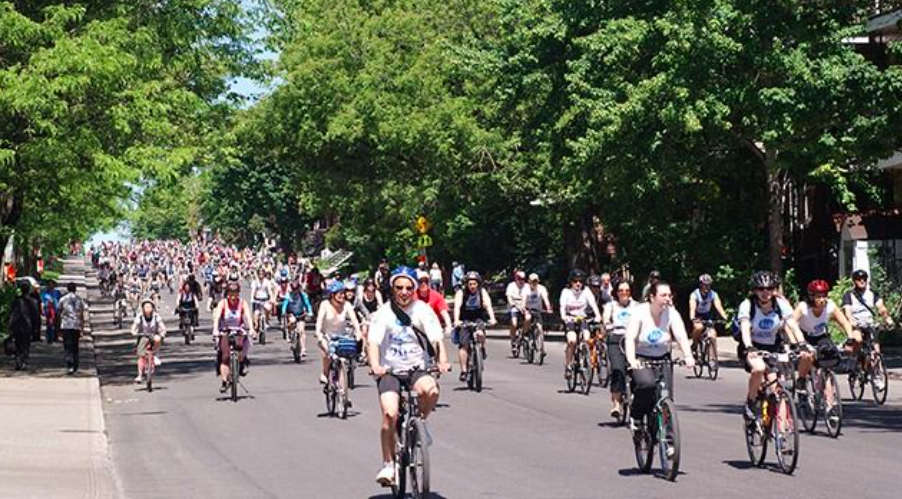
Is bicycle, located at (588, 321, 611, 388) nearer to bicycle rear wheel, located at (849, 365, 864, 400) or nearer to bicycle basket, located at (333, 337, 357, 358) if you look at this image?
bicycle rear wheel, located at (849, 365, 864, 400)

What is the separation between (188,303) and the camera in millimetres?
44625

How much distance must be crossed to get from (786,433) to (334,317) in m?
9.07

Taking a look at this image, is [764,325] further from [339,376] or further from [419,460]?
[339,376]

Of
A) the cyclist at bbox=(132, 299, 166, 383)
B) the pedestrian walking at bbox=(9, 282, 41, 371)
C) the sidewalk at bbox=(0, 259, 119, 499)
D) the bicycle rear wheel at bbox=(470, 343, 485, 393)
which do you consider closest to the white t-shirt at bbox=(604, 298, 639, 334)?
the bicycle rear wheel at bbox=(470, 343, 485, 393)

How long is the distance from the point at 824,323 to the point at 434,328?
21.5 feet

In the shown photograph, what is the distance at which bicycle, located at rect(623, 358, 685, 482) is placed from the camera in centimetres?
1450

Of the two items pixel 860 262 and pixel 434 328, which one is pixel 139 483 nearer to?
pixel 434 328

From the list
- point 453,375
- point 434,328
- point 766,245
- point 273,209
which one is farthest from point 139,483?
point 273,209

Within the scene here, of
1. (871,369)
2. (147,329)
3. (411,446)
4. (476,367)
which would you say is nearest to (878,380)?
(871,369)

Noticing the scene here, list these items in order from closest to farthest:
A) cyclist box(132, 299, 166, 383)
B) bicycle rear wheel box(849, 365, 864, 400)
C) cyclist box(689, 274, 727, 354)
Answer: bicycle rear wheel box(849, 365, 864, 400) → cyclist box(132, 299, 166, 383) → cyclist box(689, 274, 727, 354)

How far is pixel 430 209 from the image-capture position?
52.7 metres

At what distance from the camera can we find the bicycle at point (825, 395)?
59.9 feet

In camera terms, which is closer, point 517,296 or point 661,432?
point 661,432

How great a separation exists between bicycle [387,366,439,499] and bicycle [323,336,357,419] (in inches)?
332
